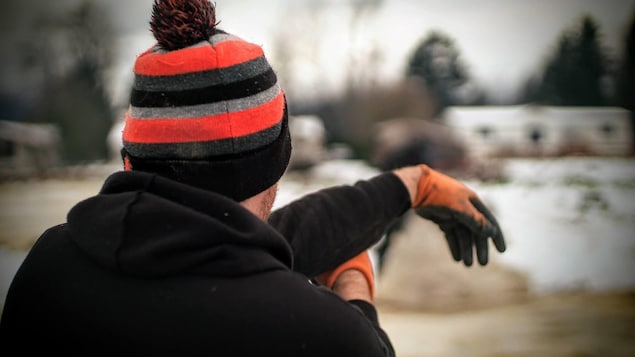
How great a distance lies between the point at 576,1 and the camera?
12258 millimetres

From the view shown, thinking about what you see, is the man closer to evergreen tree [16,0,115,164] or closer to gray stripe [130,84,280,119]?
gray stripe [130,84,280,119]

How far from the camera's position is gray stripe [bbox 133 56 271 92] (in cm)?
78

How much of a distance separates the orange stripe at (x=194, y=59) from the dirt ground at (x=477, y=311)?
3336 mm

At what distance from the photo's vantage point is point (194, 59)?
79 centimetres

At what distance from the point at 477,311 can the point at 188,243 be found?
4.73 metres

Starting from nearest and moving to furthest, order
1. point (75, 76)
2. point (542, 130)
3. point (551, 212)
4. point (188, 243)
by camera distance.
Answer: point (188, 243) < point (551, 212) < point (75, 76) < point (542, 130)

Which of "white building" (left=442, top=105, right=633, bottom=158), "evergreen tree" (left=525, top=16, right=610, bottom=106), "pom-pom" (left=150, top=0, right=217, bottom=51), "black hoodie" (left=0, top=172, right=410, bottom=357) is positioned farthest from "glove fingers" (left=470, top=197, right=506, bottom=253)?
"evergreen tree" (left=525, top=16, right=610, bottom=106)

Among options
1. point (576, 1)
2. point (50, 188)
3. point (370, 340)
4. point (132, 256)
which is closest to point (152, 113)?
point (132, 256)

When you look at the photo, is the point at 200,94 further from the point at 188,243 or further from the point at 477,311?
the point at 477,311

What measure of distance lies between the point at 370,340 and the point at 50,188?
358 inches

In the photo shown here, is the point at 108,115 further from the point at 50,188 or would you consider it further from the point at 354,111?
the point at 354,111

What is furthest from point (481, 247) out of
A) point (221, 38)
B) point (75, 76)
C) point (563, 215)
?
point (75, 76)

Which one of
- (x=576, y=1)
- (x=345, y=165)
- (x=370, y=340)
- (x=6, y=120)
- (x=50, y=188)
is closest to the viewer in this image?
(x=370, y=340)

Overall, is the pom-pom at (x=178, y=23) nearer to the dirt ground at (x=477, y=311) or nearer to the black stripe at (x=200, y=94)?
the black stripe at (x=200, y=94)
